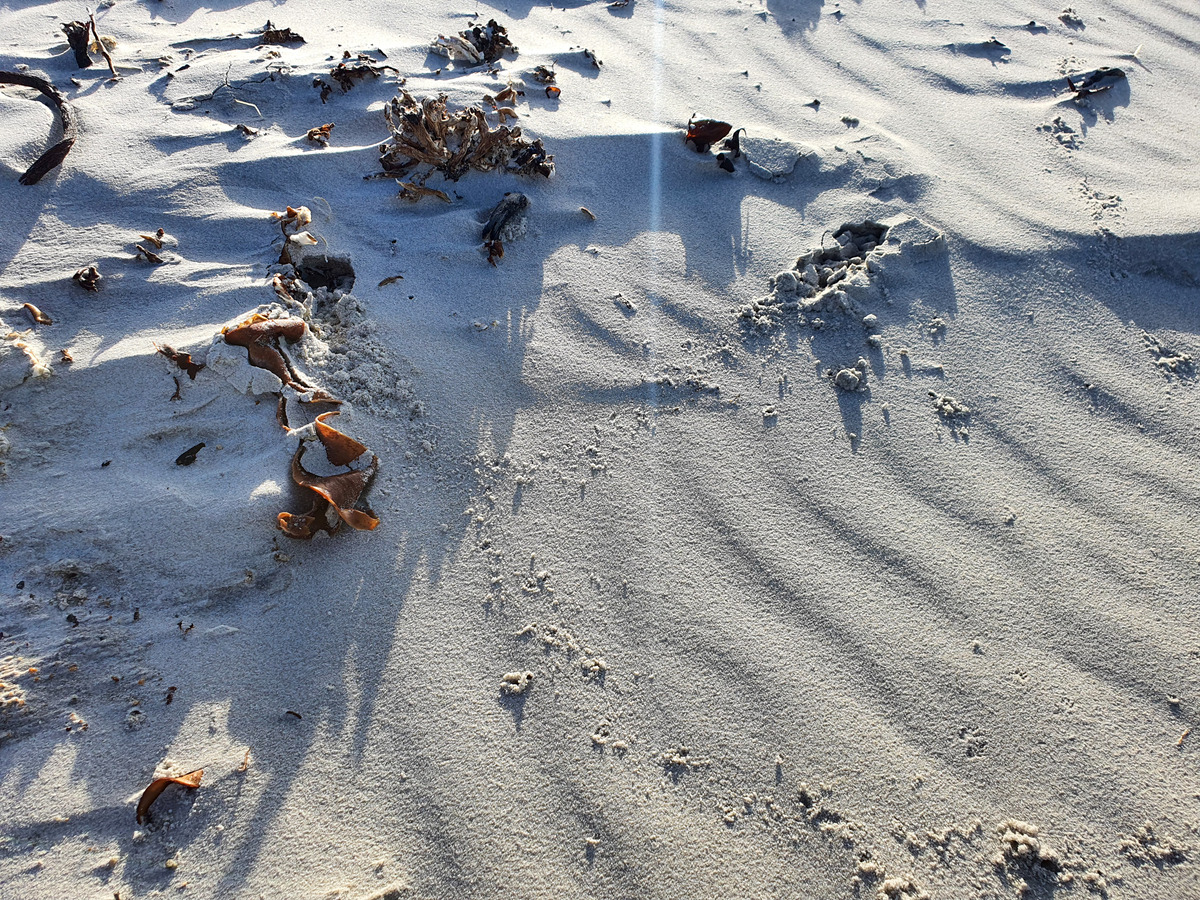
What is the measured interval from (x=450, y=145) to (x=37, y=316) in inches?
60.1

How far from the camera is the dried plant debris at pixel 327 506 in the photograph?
5.39 feet

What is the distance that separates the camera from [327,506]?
1667 mm

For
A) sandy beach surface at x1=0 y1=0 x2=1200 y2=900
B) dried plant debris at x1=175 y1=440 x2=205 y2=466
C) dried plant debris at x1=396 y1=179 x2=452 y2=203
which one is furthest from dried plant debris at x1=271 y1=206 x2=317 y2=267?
dried plant debris at x1=175 y1=440 x2=205 y2=466

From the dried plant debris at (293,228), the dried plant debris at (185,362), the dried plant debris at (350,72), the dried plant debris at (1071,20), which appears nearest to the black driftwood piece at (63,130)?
the dried plant debris at (293,228)

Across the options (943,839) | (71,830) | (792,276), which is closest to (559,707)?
(943,839)

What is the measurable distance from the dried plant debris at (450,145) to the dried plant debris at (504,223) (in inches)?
8.1

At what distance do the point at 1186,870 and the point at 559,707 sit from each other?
54.2 inches

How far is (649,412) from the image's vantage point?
2.07 metres

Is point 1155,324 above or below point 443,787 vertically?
above

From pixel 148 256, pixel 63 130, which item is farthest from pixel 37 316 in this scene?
pixel 63 130

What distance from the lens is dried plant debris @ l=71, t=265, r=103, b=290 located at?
2.05m

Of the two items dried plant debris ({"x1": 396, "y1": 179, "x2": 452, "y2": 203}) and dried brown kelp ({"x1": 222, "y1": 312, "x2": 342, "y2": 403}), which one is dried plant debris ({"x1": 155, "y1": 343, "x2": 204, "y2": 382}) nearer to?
dried brown kelp ({"x1": 222, "y1": 312, "x2": 342, "y2": 403})

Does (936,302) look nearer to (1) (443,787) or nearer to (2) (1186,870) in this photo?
(2) (1186,870)

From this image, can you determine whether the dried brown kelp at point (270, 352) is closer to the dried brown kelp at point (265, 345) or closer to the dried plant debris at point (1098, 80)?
the dried brown kelp at point (265, 345)
